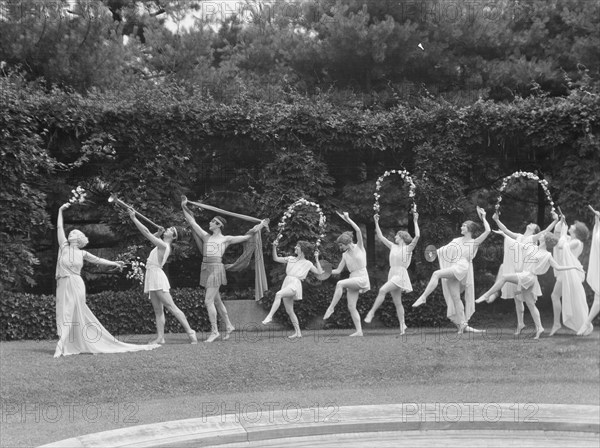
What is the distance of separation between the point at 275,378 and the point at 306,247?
16.6ft

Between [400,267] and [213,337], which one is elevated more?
[400,267]

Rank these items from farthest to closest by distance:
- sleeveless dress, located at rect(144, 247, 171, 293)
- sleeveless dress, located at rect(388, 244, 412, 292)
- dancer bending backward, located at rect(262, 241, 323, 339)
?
sleeveless dress, located at rect(388, 244, 412, 292) → dancer bending backward, located at rect(262, 241, 323, 339) → sleeveless dress, located at rect(144, 247, 171, 293)

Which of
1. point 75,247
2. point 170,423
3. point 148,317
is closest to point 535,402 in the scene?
point 170,423

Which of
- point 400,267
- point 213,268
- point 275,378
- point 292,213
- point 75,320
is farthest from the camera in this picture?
point 292,213

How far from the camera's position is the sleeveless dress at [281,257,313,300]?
16312 millimetres

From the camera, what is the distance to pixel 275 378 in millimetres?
13062

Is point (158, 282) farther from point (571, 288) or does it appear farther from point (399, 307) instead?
point (571, 288)

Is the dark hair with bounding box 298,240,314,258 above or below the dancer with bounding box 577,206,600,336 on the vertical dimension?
above

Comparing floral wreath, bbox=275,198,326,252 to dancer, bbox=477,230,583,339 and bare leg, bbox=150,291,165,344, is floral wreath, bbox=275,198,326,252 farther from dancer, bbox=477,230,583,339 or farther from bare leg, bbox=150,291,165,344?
dancer, bbox=477,230,583,339

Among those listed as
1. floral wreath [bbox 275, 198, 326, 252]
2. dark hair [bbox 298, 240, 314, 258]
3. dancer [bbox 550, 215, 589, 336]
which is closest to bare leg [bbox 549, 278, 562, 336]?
dancer [bbox 550, 215, 589, 336]

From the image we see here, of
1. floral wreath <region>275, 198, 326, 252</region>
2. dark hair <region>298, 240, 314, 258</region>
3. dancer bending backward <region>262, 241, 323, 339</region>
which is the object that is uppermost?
floral wreath <region>275, 198, 326, 252</region>

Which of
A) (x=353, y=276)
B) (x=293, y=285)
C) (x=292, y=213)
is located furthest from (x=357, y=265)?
(x=292, y=213)

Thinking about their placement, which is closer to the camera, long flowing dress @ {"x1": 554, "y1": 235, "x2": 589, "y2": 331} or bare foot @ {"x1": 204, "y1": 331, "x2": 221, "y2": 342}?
bare foot @ {"x1": 204, "y1": 331, "x2": 221, "y2": 342}

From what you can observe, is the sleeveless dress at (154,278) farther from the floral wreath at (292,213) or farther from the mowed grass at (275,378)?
the floral wreath at (292,213)
